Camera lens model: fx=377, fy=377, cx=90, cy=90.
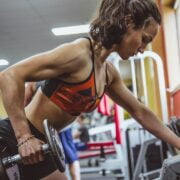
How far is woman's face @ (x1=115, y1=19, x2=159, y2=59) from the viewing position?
62.5 inches

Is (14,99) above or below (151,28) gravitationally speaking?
below

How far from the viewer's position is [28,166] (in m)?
1.68

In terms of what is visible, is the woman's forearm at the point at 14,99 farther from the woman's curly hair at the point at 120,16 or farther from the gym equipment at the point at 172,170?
the gym equipment at the point at 172,170

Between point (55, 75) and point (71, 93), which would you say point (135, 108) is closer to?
point (71, 93)

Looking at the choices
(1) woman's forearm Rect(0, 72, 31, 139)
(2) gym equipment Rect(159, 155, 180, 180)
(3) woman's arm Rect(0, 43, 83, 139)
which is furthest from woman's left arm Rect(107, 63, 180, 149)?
(2) gym equipment Rect(159, 155, 180, 180)

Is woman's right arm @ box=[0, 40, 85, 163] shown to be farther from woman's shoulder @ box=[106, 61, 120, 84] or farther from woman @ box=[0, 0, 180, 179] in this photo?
woman's shoulder @ box=[106, 61, 120, 84]

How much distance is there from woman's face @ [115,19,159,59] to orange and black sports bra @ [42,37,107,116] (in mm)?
157

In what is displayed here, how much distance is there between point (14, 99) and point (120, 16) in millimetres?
576

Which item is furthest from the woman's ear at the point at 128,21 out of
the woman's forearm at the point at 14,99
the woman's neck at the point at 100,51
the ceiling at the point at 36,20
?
the ceiling at the point at 36,20

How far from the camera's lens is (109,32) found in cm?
161

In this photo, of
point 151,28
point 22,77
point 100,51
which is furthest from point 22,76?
point 151,28

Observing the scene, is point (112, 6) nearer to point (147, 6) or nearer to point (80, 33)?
point (147, 6)

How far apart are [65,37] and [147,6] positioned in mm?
6557

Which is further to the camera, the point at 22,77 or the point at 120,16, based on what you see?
the point at 120,16
